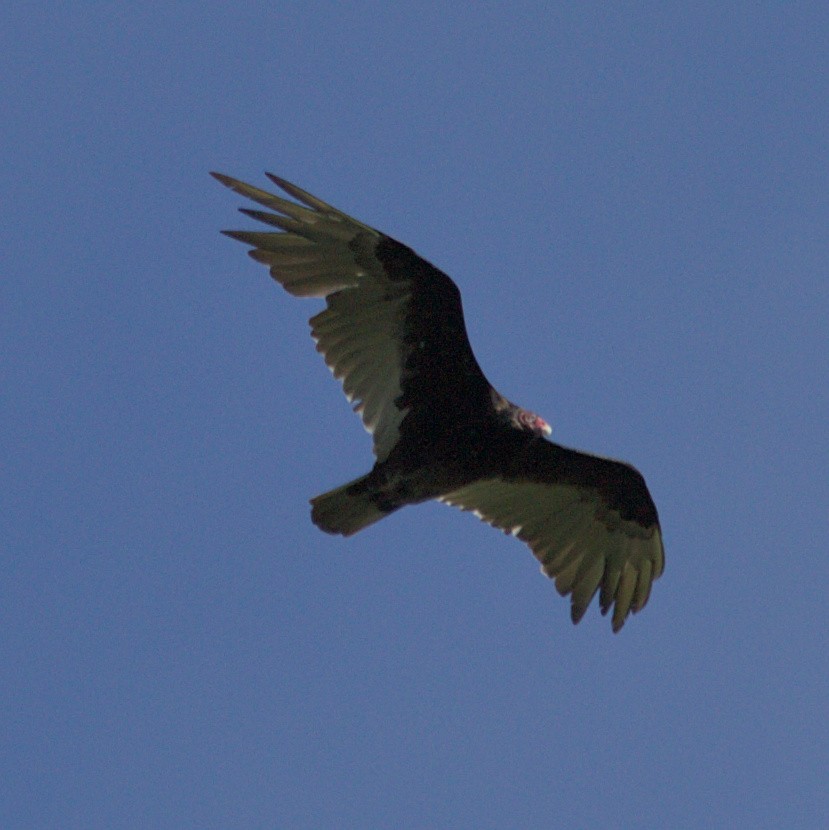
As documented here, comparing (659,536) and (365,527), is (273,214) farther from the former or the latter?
(659,536)

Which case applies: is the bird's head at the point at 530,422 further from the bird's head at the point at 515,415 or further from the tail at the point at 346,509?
the tail at the point at 346,509

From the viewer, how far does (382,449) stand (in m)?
9.91

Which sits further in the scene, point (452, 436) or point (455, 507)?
point (455, 507)

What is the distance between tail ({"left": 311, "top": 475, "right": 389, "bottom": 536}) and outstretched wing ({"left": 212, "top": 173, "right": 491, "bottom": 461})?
0.86 ft

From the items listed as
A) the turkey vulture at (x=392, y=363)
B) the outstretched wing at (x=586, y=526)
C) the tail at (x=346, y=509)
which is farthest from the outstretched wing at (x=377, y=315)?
the outstretched wing at (x=586, y=526)

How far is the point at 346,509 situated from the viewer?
9961 mm

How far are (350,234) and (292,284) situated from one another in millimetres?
493

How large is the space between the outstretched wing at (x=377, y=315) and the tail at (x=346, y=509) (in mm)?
261

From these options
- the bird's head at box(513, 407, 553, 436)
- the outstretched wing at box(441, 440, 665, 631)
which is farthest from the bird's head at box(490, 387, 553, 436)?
the outstretched wing at box(441, 440, 665, 631)

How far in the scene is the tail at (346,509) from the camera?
9906mm

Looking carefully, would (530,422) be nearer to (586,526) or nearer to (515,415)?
(515,415)

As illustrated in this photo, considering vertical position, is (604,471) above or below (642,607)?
above

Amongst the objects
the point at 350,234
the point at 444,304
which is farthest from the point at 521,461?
the point at 350,234

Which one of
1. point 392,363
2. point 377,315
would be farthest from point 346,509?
point 377,315
